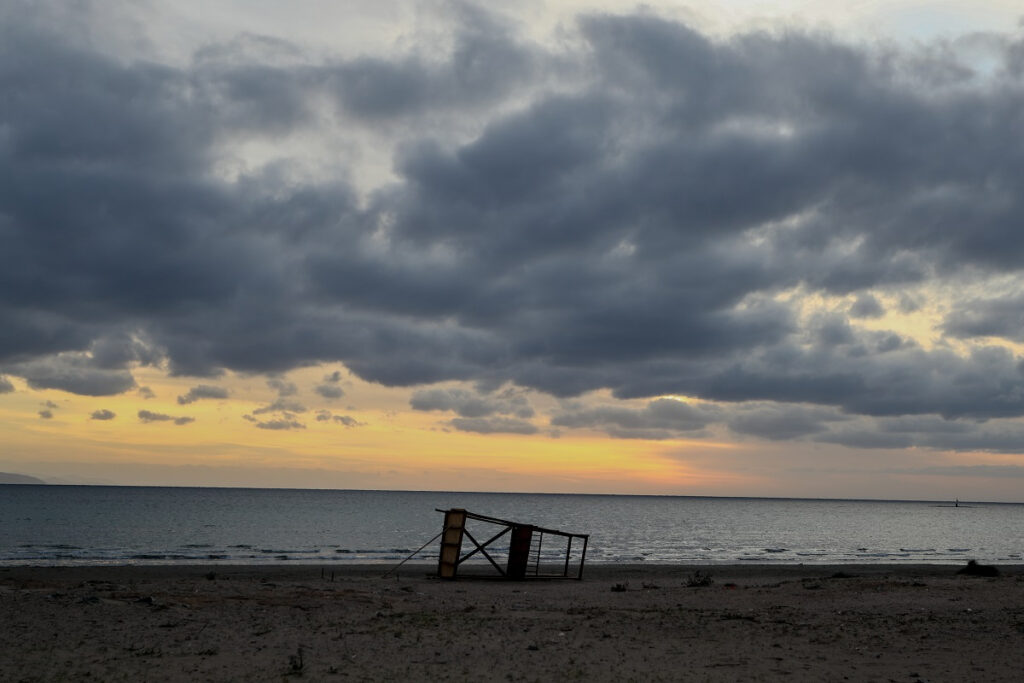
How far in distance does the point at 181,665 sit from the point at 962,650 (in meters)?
12.1

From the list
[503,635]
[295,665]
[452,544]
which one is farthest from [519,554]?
[295,665]

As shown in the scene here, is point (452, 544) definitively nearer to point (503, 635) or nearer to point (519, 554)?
point (519, 554)

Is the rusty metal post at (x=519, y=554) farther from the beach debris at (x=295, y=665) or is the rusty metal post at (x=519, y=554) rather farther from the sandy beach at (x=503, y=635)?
the beach debris at (x=295, y=665)

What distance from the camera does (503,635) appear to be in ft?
48.7

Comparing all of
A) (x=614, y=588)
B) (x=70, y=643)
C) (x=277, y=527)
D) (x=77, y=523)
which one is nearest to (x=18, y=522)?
(x=77, y=523)

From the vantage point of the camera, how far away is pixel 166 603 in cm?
1775

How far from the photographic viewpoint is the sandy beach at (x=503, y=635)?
11.8 m

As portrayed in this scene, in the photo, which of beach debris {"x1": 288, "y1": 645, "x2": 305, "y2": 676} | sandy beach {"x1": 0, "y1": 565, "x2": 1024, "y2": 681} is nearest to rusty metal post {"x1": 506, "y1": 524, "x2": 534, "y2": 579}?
sandy beach {"x1": 0, "y1": 565, "x2": 1024, "y2": 681}

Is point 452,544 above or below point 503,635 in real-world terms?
below

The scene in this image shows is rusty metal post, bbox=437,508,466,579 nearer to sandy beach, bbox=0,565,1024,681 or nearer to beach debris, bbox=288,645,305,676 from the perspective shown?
sandy beach, bbox=0,565,1024,681

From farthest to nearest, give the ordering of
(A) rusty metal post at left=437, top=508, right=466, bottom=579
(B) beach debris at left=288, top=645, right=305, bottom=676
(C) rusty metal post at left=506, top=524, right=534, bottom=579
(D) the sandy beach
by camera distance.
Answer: (C) rusty metal post at left=506, top=524, right=534, bottom=579, (A) rusty metal post at left=437, top=508, right=466, bottom=579, (D) the sandy beach, (B) beach debris at left=288, top=645, right=305, bottom=676

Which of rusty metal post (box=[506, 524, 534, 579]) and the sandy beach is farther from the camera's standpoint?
rusty metal post (box=[506, 524, 534, 579])

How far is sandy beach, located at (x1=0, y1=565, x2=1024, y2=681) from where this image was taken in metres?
11.8

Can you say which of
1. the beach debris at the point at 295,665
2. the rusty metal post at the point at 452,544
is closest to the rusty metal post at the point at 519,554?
the rusty metal post at the point at 452,544
